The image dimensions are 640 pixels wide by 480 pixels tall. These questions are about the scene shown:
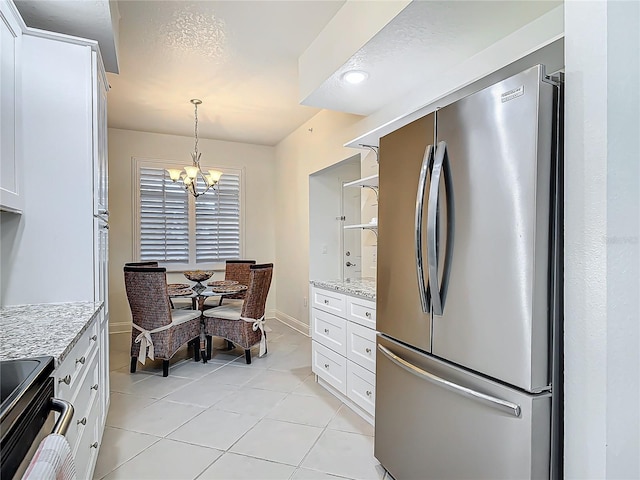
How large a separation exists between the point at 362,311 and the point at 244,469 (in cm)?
120

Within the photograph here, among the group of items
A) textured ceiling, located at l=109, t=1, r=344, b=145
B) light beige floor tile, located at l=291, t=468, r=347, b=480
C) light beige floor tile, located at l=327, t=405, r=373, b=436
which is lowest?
light beige floor tile, located at l=327, t=405, r=373, b=436

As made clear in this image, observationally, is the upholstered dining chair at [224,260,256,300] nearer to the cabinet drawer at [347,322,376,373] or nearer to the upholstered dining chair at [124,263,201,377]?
the upholstered dining chair at [124,263,201,377]

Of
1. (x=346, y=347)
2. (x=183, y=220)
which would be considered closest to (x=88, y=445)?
(x=346, y=347)

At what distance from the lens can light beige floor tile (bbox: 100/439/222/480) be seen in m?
2.08

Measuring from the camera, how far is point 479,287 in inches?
56.7

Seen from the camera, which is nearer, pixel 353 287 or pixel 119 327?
pixel 353 287

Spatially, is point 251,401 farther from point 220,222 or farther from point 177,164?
point 177,164

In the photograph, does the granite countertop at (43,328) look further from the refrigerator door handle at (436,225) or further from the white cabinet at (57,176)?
the refrigerator door handle at (436,225)

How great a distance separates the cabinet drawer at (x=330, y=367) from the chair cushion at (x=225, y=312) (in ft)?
3.38

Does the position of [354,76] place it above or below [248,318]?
above

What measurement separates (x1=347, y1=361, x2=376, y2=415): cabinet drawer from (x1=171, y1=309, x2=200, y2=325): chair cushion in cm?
187

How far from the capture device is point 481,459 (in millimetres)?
1439

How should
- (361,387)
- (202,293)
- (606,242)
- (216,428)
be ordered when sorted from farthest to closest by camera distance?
(202,293)
(361,387)
(216,428)
(606,242)

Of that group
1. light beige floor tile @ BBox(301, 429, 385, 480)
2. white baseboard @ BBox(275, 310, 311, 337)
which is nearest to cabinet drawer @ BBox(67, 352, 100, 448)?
light beige floor tile @ BBox(301, 429, 385, 480)
